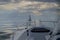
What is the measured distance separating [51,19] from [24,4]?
33cm

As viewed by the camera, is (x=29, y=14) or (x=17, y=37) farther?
(x=29, y=14)

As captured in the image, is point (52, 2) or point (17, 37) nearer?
point (17, 37)

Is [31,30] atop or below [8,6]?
below

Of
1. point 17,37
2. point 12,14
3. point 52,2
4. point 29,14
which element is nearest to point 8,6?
point 12,14

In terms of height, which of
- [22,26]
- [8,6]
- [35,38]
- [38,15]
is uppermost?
[8,6]

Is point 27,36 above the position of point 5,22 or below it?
below

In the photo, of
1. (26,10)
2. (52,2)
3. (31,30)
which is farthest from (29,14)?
(52,2)

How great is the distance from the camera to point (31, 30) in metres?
1.55

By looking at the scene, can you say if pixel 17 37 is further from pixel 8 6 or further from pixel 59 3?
pixel 59 3

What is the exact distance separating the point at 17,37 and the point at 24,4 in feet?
1.19

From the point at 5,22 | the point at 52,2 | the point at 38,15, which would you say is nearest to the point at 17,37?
the point at 5,22

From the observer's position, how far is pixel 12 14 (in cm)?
158

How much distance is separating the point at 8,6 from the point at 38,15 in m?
0.33

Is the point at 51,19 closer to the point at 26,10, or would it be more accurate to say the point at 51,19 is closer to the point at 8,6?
the point at 26,10
